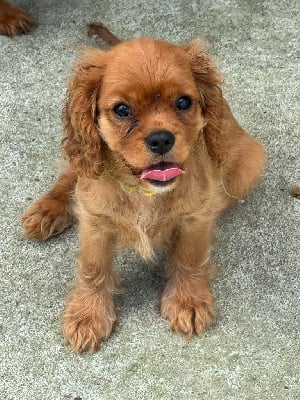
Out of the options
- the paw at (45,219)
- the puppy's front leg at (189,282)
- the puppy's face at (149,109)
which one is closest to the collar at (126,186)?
the puppy's face at (149,109)

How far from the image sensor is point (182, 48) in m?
2.67

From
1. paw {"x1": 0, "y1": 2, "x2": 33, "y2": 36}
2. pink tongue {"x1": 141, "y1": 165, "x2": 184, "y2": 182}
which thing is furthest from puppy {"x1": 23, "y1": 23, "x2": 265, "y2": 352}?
paw {"x1": 0, "y1": 2, "x2": 33, "y2": 36}

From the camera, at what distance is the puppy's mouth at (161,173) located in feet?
8.19

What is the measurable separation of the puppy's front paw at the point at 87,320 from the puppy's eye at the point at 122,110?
3.03 ft

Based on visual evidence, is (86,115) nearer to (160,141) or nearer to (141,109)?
(141,109)

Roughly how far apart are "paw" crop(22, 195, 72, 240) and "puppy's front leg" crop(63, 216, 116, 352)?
34cm

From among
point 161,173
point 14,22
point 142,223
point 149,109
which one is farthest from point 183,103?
point 14,22

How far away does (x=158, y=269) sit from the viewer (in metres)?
3.28

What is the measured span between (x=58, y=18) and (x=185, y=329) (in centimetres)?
253

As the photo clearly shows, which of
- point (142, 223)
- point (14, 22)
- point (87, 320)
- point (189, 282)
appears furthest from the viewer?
point (14, 22)

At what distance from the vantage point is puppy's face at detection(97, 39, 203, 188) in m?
2.42

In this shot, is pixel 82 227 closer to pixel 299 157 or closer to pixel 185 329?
pixel 185 329

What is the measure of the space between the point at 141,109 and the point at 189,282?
0.98 metres

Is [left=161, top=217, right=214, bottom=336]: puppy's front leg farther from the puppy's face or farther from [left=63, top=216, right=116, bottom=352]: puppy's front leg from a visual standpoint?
the puppy's face
